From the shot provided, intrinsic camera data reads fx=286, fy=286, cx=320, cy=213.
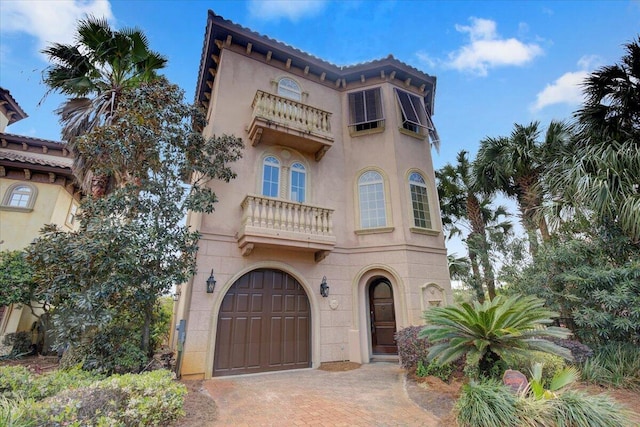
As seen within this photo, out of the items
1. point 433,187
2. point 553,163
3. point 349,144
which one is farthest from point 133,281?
point 553,163

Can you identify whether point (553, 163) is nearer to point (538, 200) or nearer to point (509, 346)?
point (538, 200)

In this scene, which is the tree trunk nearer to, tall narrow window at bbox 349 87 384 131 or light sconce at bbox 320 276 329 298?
tall narrow window at bbox 349 87 384 131

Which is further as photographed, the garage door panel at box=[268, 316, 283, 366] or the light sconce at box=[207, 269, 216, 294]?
the garage door panel at box=[268, 316, 283, 366]

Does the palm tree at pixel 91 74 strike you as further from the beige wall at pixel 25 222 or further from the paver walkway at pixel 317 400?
the paver walkway at pixel 317 400

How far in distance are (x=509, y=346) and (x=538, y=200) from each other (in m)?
8.67

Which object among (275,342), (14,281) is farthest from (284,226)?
(14,281)

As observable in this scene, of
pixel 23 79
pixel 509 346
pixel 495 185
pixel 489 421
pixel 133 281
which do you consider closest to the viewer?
pixel 489 421

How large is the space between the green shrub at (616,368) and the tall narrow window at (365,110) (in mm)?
9431

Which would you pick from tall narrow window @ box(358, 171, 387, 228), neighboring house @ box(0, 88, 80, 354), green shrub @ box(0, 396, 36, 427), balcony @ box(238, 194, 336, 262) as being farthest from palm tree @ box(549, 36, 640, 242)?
neighboring house @ box(0, 88, 80, 354)

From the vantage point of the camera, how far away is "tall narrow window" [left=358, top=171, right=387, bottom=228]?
1066 centimetres

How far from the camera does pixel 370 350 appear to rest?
9.67 m

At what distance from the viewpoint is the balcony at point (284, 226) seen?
8.25 meters

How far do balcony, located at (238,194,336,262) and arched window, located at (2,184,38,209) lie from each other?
10273 millimetres

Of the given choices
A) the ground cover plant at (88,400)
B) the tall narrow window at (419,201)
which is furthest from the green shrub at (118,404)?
the tall narrow window at (419,201)
